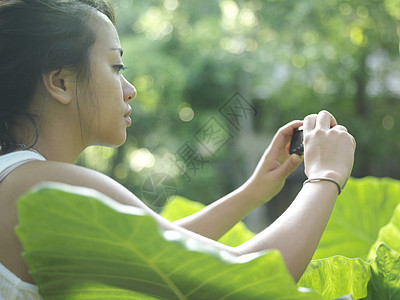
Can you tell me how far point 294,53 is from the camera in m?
7.01

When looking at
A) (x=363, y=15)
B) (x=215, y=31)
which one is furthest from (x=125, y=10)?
(x=363, y=15)

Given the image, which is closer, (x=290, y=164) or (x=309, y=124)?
(x=309, y=124)

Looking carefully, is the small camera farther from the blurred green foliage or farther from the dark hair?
the blurred green foliage

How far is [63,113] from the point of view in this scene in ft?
2.37

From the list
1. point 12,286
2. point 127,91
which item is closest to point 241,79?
point 127,91

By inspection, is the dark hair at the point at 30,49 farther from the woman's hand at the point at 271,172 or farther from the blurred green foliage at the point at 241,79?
the blurred green foliage at the point at 241,79

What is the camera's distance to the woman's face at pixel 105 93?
72cm

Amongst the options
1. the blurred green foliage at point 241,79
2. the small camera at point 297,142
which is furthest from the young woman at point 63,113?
the blurred green foliage at point 241,79

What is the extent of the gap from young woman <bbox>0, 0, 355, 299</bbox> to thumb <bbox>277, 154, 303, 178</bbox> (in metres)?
0.17

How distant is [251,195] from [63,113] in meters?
0.39

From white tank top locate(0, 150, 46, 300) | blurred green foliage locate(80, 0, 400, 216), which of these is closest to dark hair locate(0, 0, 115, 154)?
white tank top locate(0, 150, 46, 300)

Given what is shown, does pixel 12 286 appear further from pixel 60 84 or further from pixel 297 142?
pixel 297 142

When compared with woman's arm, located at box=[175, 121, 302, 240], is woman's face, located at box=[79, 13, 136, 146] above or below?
above

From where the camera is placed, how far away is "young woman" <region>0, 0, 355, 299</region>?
1.96ft
